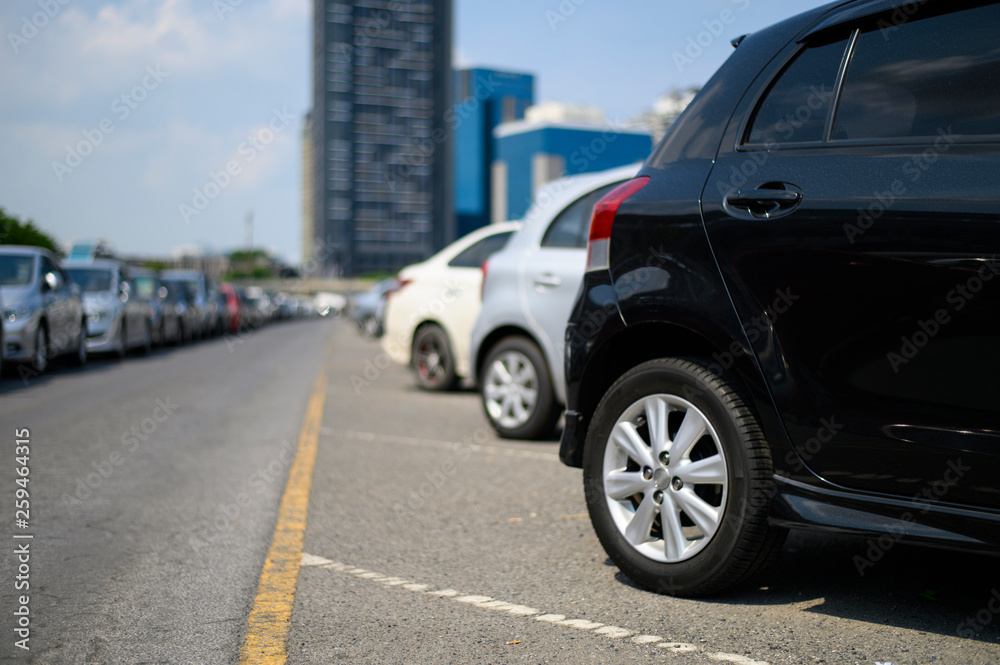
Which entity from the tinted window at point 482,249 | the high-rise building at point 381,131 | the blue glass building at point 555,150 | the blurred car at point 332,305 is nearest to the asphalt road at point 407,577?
the tinted window at point 482,249

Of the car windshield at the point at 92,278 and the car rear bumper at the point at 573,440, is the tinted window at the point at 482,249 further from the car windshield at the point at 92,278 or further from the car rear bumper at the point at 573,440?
the car windshield at the point at 92,278

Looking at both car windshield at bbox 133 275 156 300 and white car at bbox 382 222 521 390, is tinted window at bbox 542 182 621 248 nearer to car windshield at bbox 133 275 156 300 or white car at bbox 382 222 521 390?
white car at bbox 382 222 521 390

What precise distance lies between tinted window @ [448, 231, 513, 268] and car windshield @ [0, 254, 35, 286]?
689cm

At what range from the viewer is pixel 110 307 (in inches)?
661

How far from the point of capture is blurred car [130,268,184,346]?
20484 millimetres

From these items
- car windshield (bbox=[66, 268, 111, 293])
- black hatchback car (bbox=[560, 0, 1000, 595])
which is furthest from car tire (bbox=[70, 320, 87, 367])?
black hatchback car (bbox=[560, 0, 1000, 595])

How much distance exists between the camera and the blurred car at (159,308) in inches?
806

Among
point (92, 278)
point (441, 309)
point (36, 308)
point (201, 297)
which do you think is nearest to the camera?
point (441, 309)

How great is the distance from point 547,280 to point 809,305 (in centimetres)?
390

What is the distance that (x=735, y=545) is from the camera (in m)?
3.14
